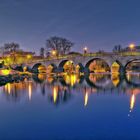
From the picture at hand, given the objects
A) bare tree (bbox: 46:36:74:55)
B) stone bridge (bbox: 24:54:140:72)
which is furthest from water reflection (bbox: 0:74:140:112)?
bare tree (bbox: 46:36:74:55)

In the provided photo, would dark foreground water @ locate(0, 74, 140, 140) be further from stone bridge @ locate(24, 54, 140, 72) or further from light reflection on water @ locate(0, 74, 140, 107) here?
stone bridge @ locate(24, 54, 140, 72)

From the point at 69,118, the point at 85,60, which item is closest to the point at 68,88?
the point at 69,118

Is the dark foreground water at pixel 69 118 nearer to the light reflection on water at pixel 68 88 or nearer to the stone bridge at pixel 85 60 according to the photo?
the light reflection on water at pixel 68 88

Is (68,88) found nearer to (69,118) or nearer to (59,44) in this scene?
(69,118)

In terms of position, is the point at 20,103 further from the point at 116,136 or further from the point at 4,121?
the point at 116,136

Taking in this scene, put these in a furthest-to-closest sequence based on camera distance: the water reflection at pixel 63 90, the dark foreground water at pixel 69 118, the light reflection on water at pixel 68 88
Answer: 1. the light reflection on water at pixel 68 88
2. the water reflection at pixel 63 90
3. the dark foreground water at pixel 69 118

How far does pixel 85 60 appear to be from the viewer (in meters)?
86.4

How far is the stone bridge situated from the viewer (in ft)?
248

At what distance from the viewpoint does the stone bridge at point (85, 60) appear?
7556cm

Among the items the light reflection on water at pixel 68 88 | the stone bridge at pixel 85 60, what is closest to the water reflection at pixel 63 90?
the light reflection on water at pixel 68 88

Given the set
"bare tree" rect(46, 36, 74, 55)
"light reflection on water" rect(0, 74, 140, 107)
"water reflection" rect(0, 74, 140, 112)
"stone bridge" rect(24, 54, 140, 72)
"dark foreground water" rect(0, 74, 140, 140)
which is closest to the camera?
"dark foreground water" rect(0, 74, 140, 140)

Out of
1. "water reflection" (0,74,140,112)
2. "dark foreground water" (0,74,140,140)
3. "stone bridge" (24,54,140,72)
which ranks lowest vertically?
"dark foreground water" (0,74,140,140)

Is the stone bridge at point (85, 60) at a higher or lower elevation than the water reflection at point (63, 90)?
higher

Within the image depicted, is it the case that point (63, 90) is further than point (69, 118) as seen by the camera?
Yes
